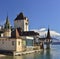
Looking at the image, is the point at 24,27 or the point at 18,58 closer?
the point at 18,58

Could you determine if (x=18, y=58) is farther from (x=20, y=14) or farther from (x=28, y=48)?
(x=20, y=14)

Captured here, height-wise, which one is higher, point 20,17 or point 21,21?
point 20,17

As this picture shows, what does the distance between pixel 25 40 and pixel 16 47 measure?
10106 mm

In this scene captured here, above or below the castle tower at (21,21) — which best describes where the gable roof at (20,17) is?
above

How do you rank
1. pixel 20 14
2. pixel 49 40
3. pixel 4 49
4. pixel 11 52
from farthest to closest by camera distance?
pixel 49 40 < pixel 20 14 < pixel 4 49 < pixel 11 52

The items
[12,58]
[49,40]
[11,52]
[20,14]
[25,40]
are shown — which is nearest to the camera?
[12,58]

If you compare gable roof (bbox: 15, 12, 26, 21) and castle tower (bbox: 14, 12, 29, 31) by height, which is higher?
gable roof (bbox: 15, 12, 26, 21)

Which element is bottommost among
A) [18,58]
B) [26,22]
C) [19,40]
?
[18,58]

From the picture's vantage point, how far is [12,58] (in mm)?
52688

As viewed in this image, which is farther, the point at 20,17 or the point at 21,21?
the point at 20,17

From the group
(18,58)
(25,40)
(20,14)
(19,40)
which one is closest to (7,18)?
(20,14)

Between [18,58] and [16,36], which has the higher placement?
[16,36]

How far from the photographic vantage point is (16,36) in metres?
63.4

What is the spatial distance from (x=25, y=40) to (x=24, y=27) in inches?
1222
